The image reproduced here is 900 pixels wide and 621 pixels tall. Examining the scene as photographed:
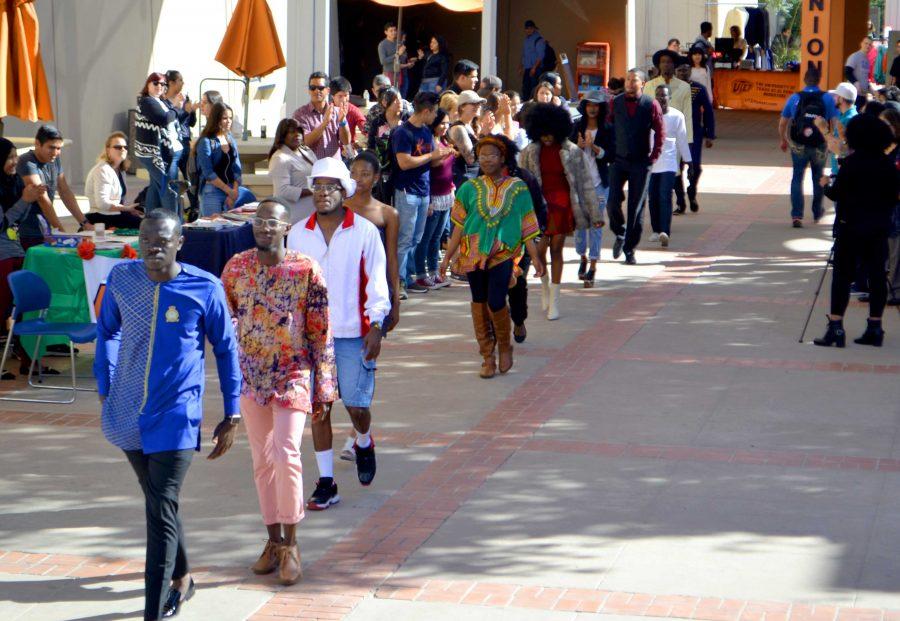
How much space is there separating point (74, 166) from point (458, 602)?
15.7 m

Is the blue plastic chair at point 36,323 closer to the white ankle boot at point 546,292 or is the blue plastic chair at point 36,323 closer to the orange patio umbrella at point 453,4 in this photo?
the white ankle boot at point 546,292

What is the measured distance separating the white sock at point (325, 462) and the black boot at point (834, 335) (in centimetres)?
557

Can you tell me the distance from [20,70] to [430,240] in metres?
4.48

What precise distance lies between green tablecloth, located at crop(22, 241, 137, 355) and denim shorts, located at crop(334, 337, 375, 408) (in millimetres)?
3505

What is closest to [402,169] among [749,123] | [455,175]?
[455,175]

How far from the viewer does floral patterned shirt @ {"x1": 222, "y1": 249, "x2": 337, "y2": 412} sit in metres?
6.46

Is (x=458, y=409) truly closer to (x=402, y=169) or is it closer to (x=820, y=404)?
(x=820, y=404)

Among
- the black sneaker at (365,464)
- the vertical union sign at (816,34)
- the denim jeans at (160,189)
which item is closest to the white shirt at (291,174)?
the denim jeans at (160,189)

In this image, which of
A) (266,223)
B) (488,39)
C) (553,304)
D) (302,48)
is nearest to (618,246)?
(553,304)

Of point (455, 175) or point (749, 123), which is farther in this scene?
point (749, 123)

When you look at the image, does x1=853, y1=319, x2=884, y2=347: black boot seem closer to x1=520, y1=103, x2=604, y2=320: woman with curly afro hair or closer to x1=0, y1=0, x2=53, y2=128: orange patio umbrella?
x1=520, y1=103, x2=604, y2=320: woman with curly afro hair

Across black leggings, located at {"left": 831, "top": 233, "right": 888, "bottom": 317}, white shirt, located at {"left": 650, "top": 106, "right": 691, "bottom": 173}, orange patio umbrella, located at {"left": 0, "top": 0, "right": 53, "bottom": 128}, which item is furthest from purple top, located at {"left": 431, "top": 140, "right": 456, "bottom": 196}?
orange patio umbrella, located at {"left": 0, "top": 0, "right": 53, "bottom": 128}

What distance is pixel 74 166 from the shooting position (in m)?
20.6

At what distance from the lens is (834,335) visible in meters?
11.6
